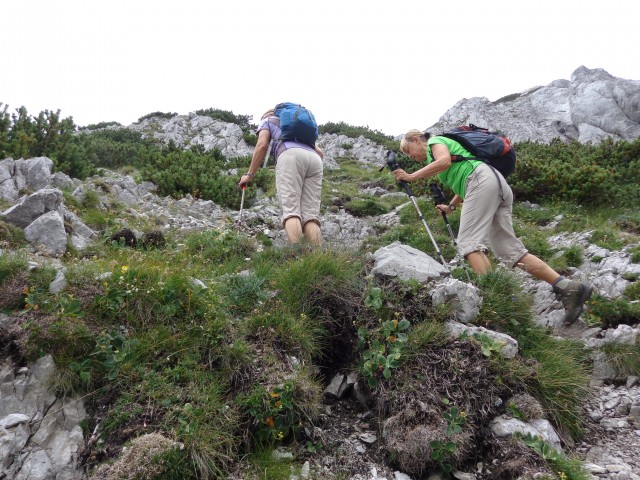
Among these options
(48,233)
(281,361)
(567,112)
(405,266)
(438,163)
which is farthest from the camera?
(567,112)

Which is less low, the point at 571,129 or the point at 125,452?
the point at 571,129

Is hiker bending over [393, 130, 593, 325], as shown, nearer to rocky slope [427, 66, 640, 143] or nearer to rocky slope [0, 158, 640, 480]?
rocky slope [0, 158, 640, 480]

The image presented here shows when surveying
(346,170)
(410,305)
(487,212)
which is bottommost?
(346,170)

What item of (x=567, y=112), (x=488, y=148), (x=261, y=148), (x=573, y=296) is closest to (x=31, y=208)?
(x=261, y=148)

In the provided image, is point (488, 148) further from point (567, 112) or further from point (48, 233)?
point (567, 112)

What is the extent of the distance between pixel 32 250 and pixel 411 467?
5.07 m

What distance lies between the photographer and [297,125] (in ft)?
20.9

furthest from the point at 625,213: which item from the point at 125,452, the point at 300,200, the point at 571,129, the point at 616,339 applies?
the point at 571,129

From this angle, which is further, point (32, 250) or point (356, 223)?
point (356, 223)

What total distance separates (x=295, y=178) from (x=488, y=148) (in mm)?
2650

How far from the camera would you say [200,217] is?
9320 mm

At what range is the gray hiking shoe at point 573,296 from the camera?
5.33m

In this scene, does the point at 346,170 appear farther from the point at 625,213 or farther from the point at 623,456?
the point at 623,456

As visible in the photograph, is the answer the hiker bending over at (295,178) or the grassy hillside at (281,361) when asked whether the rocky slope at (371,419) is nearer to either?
the grassy hillside at (281,361)
